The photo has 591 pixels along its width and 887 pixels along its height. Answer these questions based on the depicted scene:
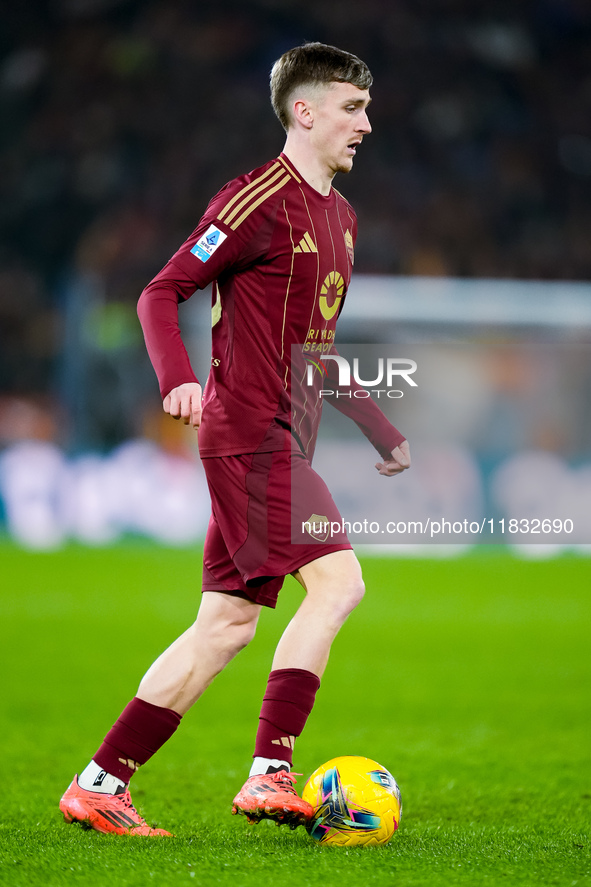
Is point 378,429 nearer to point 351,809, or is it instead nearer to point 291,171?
point 291,171

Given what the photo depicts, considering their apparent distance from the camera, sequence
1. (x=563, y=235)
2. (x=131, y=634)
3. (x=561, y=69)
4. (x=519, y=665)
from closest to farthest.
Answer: (x=519, y=665) → (x=131, y=634) → (x=563, y=235) → (x=561, y=69)

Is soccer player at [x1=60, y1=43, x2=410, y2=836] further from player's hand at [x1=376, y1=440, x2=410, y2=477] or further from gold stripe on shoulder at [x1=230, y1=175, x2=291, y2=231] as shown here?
player's hand at [x1=376, y1=440, x2=410, y2=477]

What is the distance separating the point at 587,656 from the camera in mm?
6355

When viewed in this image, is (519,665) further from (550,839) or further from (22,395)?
(22,395)

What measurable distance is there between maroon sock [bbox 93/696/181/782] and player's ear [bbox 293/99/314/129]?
1489mm

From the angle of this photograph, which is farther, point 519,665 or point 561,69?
point 561,69

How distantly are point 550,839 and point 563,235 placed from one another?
18.2 m

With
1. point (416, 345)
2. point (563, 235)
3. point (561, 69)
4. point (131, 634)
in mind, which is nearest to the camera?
point (131, 634)

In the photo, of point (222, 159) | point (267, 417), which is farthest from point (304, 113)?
point (222, 159)

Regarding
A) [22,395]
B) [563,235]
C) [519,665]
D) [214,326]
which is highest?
[563,235]

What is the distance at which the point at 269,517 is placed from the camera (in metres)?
2.62

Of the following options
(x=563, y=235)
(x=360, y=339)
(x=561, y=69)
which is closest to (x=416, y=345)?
(x=360, y=339)

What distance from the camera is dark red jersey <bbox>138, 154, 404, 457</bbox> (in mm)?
2611

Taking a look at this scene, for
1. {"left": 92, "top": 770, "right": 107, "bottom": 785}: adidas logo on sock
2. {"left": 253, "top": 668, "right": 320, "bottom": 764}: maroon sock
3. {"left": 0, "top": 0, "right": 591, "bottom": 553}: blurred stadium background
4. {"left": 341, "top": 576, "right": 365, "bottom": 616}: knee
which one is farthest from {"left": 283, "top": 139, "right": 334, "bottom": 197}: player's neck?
{"left": 0, "top": 0, "right": 591, "bottom": 553}: blurred stadium background
